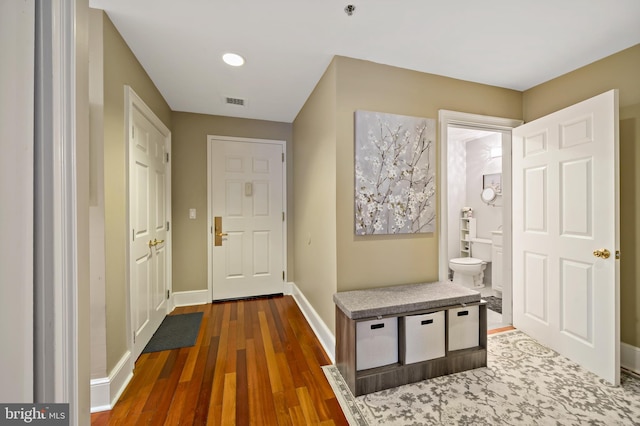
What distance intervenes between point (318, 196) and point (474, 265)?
2636mm

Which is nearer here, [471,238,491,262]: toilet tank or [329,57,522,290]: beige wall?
[329,57,522,290]: beige wall

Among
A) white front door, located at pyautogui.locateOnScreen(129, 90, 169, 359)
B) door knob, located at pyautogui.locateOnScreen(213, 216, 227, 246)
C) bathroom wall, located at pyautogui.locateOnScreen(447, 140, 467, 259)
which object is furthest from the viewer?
bathroom wall, located at pyautogui.locateOnScreen(447, 140, 467, 259)

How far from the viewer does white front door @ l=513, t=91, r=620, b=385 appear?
168cm

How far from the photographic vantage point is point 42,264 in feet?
1.87

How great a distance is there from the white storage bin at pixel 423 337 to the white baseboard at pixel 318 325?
0.58 metres

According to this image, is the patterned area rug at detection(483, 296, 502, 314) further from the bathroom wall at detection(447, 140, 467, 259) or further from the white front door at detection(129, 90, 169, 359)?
the white front door at detection(129, 90, 169, 359)

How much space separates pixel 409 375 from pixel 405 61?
7.80 feet

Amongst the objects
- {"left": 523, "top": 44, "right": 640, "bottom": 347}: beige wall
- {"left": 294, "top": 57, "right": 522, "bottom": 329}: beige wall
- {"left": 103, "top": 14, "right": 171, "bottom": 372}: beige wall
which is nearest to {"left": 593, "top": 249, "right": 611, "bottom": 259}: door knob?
{"left": 523, "top": 44, "right": 640, "bottom": 347}: beige wall

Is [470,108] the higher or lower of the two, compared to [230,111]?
lower

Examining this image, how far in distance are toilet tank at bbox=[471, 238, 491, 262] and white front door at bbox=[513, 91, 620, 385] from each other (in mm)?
1421

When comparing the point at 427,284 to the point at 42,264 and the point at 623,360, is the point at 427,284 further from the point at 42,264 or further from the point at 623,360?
the point at 42,264

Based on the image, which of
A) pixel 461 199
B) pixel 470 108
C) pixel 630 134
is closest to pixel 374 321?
pixel 470 108

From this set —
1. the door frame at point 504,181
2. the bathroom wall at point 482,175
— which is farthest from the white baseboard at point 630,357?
the bathroom wall at point 482,175

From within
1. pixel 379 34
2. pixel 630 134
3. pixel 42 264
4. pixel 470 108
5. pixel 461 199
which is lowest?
pixel 42 264
